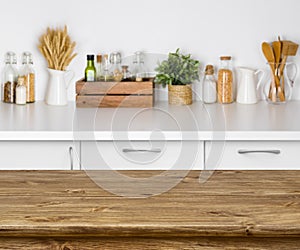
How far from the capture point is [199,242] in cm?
111

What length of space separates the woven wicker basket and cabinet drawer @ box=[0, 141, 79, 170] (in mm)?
697

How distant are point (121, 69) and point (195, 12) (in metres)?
0.46

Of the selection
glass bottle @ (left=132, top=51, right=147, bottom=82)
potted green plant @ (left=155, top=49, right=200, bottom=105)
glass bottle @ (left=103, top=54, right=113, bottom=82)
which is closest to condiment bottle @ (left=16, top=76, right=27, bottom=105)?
glass bottle @ (left=103, top=54, right=113, bottom=82)

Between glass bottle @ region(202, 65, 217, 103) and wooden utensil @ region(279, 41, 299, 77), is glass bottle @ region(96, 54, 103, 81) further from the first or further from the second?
wooden utensil @ region(279, 41, 299, 77)

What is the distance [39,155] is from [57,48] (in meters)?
0.76

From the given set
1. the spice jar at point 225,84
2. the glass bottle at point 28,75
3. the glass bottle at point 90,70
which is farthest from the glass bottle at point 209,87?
the glass bottle at point 28,75

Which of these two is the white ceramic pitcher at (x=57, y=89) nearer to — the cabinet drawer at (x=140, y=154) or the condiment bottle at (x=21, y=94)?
the condiment bottle at (x=21, y=94)

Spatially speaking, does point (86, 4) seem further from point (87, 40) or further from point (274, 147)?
point (274, 147)

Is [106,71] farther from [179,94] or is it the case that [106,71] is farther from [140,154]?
[140,154]

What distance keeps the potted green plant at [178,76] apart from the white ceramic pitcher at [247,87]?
23cm

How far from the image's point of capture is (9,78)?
318cm

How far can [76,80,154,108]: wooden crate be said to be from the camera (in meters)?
3.00

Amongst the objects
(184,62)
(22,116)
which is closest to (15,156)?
(22,116)

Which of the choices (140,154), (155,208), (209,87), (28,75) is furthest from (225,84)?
(155,208)
